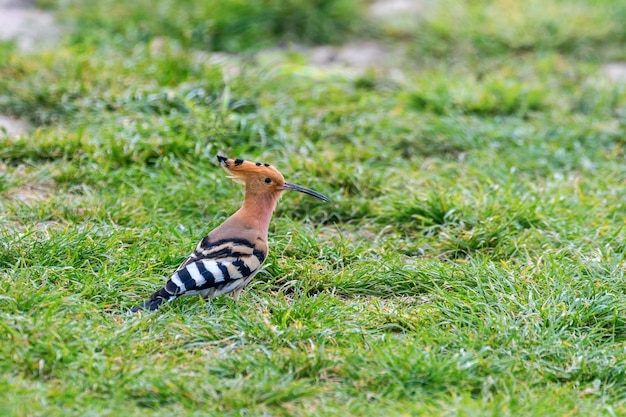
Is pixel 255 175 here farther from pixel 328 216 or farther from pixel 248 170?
pixel 328 216

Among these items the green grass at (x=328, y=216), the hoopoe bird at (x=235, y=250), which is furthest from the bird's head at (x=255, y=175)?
the green grass at (x=328, y=216)

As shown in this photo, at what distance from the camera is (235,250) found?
397 cm

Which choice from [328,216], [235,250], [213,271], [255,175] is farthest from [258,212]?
[328,216]

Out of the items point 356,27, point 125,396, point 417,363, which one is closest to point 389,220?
point 417,363

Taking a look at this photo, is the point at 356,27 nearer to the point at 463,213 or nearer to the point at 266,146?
the point at 266,146

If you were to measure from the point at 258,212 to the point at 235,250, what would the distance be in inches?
12.8

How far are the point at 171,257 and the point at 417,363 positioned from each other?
1430 mm

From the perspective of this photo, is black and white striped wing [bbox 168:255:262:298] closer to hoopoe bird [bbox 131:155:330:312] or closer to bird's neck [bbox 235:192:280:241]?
hoopoe bird [bbox 131:155:330:312]

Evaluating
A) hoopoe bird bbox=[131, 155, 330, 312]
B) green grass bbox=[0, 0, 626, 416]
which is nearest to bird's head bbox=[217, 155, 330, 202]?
hoopoe bird bbox=[131, 155, 330, 312]

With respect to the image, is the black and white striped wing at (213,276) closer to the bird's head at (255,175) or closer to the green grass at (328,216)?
the green grass at (328,216)

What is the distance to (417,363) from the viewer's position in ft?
11.1

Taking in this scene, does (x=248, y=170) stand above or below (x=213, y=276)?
above

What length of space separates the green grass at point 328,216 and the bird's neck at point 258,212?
213mm

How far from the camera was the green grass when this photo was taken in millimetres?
3342
